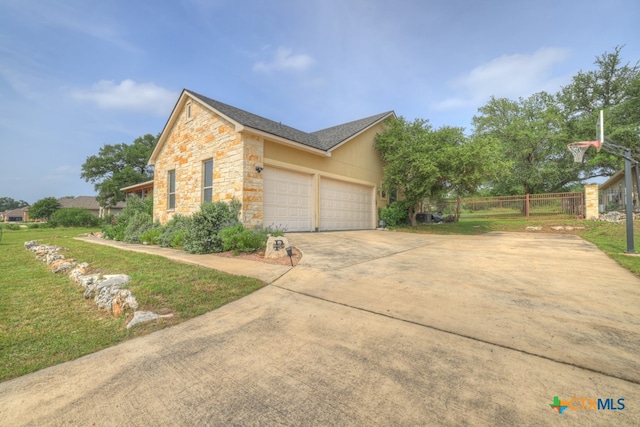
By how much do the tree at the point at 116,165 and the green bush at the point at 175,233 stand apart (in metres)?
31.9

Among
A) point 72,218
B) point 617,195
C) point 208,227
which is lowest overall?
point 208,227

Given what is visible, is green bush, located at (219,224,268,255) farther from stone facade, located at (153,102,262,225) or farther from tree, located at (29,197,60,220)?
tree, located at (29,197,60,220)

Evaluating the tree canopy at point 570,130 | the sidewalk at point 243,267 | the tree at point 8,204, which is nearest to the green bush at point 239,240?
the sidewalk at point 243,267

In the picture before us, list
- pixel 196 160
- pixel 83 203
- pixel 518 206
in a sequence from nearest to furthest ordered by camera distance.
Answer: pixel 196 160 → pixel 518 206 → pixel 83 203

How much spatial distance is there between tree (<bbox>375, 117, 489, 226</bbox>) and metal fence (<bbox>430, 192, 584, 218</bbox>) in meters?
7.23

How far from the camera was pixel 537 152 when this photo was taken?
22578 millimetres

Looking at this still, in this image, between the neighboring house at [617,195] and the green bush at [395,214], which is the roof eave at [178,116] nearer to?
the green bush at [395,214]

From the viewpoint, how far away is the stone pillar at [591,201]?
14164mm

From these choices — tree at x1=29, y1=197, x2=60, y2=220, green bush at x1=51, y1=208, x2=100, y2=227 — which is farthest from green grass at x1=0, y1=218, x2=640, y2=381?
tree at x1=29, y1=197, x2=60, y2=220

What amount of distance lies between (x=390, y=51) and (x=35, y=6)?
1386cm

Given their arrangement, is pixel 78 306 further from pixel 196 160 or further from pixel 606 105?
pixel 606 105

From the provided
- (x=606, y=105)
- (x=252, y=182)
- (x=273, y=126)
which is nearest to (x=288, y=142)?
(x=273, y=126)

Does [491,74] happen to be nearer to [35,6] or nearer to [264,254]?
[264,254]

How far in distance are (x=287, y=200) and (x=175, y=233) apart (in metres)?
4.29
